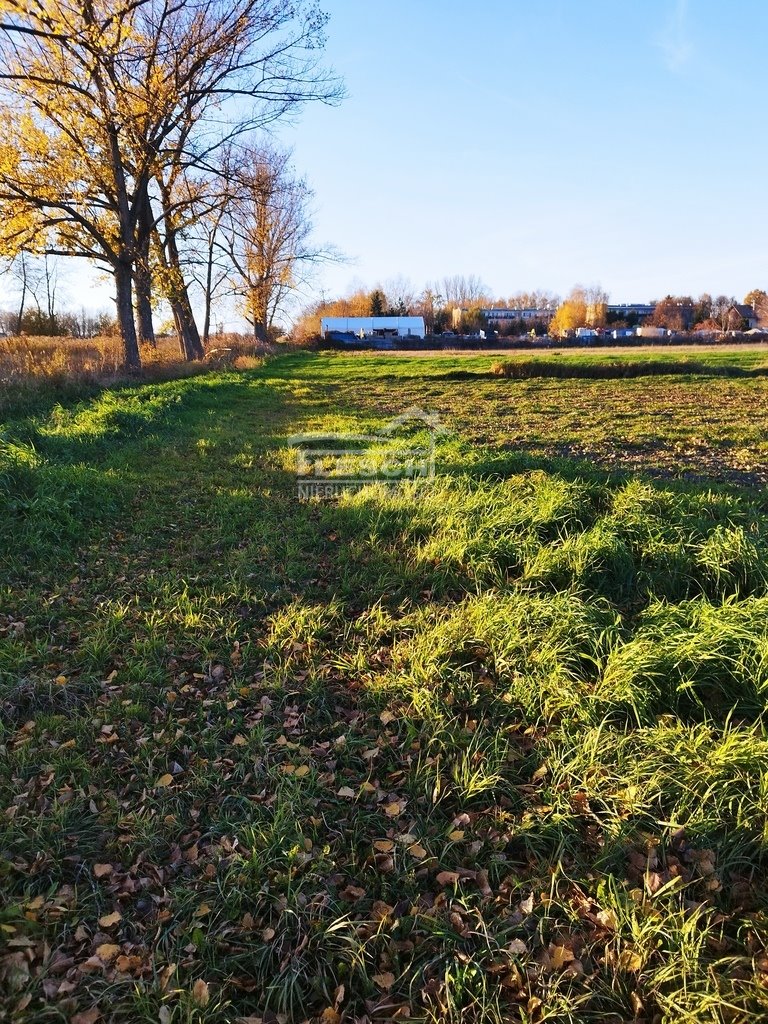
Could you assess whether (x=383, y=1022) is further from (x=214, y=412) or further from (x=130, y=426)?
(x=214, y=412)

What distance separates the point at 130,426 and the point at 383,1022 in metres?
11.0

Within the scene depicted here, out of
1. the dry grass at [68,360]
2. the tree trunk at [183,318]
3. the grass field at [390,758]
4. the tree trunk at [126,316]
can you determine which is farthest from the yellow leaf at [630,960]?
the tree trunk at [183,318]

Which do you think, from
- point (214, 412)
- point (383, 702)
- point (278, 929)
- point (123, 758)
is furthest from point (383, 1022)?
point (214, 412)

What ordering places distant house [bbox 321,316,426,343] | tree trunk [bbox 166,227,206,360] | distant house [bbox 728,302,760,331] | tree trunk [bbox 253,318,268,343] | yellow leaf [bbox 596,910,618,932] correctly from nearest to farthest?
yellow leaf [bbox 596,910,618,932] < tree trunk [bbox 166,227,206,360] < tree trunk [bbox 253,318,268,343] < distant house [bbox 321,316,426,343] < distant house [bbox 728,302,760,331]

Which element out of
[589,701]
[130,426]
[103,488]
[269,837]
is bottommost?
[269,837]

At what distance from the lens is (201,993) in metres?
2.14

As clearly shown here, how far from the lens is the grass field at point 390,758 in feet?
7.29

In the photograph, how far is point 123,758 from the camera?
3.34 meters

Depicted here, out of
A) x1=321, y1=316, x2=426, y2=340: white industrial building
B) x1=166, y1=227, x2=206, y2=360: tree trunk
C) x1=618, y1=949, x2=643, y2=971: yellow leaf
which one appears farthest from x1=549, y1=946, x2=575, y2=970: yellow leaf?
x1=321, y1=316, x2=426, y2=340: white industrial building

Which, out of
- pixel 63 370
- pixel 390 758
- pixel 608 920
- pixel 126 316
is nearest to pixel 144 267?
pixel 126 316

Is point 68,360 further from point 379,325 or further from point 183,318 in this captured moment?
point 379,325

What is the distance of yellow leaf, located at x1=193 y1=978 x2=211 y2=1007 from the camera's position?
2121mm

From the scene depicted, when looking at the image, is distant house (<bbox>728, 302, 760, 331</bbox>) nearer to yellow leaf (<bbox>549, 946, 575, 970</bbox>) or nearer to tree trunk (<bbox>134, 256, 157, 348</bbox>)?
tree trunk (<bbox>134, 256, 157, 348</bbox>)

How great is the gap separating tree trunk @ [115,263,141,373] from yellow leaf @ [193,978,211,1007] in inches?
734
